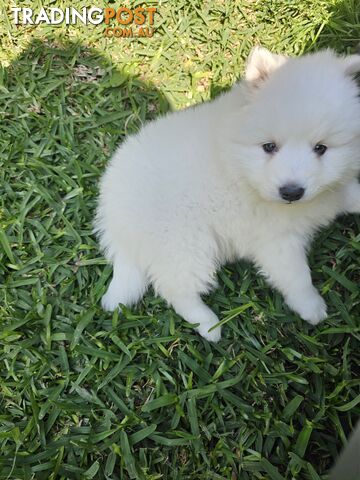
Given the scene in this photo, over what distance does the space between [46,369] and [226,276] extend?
3.84ft

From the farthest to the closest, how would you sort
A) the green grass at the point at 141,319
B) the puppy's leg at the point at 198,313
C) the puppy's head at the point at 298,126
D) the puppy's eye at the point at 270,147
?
the puppy's leg at the point at 198,313 < the green grass at the point at 141,319 < the puppy's eye at the point at 270,147 < the puppy's head at the point at 298,126

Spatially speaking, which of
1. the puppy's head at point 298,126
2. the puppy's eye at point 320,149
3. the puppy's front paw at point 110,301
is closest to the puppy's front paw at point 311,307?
the puppy's head at point 298,126

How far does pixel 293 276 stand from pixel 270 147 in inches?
30.3

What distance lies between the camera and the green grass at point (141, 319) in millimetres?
2441

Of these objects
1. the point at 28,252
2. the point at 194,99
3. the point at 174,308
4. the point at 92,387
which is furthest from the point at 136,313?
the point at 194,99

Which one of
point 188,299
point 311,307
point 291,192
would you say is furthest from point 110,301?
point 291,192

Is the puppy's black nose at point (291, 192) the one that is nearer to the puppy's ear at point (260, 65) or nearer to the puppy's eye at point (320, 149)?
the puppy's eye at point (320, 149)

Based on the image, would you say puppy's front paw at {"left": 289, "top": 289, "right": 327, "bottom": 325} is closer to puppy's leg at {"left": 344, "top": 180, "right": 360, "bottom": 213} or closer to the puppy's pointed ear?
puppy's leg at {"left": 344, "top": 180, "right": 360, "bottom": 213}

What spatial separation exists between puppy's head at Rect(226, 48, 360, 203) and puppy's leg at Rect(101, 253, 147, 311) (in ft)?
2.86

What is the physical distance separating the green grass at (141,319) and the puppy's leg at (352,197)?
0.54 ft

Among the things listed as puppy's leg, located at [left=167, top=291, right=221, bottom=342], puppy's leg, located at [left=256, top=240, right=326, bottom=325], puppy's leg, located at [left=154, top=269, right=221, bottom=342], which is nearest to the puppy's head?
puppy's leg, located at [left=256, top=240, right=326, bottom=325]

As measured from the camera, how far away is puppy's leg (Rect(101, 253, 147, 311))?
260 cm

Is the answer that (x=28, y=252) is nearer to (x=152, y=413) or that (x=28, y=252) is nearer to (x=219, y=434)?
(x=152, y=413)

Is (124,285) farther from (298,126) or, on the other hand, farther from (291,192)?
(298,126)
